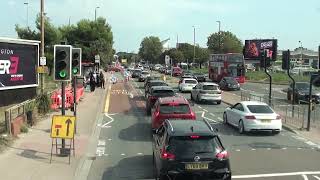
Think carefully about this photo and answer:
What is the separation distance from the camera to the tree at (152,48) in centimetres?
18600

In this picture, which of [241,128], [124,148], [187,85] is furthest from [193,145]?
[187,85]

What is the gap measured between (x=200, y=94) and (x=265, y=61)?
20.0 feet

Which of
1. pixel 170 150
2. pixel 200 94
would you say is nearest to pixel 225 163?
pixel 170 150

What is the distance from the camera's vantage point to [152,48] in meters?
187

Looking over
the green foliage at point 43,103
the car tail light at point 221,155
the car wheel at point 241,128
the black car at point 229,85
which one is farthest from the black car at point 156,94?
the black car at point 229,85

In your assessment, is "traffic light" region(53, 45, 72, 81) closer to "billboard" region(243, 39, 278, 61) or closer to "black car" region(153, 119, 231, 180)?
"black car" region(153, 119, 231, 180)

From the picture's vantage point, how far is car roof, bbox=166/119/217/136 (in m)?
12.5

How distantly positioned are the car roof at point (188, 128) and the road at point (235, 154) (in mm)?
1813

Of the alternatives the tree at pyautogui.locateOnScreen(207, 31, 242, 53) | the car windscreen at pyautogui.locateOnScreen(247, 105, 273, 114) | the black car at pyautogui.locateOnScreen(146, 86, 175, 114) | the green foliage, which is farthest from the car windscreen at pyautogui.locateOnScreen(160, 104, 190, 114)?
the tree at pyautogui.locateOnScreen(207, 31, 242, 53)

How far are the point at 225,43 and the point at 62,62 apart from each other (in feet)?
401

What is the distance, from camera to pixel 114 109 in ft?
111

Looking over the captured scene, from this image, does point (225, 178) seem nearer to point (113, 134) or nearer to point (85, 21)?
point (113, 134)

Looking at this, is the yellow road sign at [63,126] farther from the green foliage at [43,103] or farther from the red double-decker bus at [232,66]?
the red double-decker bus at [232,66]

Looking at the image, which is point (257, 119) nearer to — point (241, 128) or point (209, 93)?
point (241, 128)
